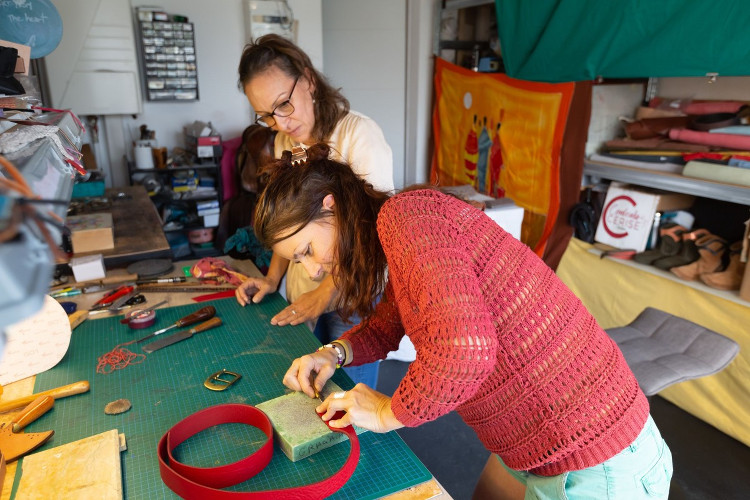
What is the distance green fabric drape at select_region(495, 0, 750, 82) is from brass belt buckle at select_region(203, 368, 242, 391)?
235cm

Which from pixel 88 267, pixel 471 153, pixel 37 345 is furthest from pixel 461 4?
pixel 37 345

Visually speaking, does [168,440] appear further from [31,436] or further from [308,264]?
[308,264]

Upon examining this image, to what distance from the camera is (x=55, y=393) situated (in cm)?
124

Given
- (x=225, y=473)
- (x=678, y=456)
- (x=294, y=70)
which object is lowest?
(x=678, y=456)

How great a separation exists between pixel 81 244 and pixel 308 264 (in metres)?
1.34

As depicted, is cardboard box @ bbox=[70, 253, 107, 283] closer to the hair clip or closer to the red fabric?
the hair clip

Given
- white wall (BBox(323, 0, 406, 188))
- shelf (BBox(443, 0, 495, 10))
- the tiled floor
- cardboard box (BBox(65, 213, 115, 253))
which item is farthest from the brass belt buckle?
white wall (BBox(323, 0, 406, 188))

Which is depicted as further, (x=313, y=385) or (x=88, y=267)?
(x=88, y=267)

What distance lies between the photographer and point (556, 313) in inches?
39.1

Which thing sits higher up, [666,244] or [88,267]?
[88,267]

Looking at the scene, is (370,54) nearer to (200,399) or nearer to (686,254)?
(686,254)

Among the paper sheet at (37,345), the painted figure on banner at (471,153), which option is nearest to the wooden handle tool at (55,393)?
the paper sheet at (37,345)

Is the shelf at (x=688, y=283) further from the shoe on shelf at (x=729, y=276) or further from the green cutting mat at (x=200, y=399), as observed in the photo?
the green cutting mat at (x=200, y=399)

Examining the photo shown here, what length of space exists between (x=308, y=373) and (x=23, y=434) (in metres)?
0.62
